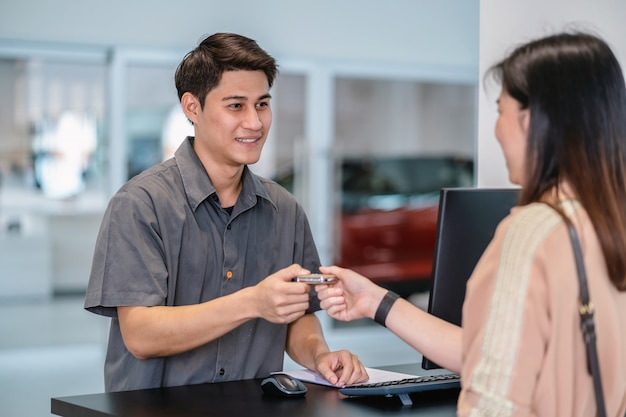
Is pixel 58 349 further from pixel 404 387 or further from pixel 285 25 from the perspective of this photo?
pixel 404 387

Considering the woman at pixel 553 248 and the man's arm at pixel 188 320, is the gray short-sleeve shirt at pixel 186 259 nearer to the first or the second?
the man's arm at pixel 188 320

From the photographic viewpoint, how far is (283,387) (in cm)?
242

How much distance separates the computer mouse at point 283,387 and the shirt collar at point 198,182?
611 millimetres

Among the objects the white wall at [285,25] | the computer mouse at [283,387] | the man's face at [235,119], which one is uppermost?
the white wall at [285,25]

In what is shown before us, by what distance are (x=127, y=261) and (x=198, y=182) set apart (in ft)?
1.10

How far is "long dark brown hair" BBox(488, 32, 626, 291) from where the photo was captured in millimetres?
1613

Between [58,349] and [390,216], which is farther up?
[390,216]

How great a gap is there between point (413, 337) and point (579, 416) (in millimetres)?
547

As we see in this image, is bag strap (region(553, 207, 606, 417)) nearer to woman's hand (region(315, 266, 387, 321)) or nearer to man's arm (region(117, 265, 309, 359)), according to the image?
woman's hand (region(315, 266, 387, 321))

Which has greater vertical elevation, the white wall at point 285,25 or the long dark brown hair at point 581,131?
the white wall at point 285,25

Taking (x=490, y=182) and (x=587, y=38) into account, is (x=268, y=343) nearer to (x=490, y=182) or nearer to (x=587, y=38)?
(x=490, y=182)

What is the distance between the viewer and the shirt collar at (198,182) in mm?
2783

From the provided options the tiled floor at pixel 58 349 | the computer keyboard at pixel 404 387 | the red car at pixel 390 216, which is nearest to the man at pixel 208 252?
the computer keyboard at pixel 404 387

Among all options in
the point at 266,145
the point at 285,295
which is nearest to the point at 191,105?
the point at 285,295
